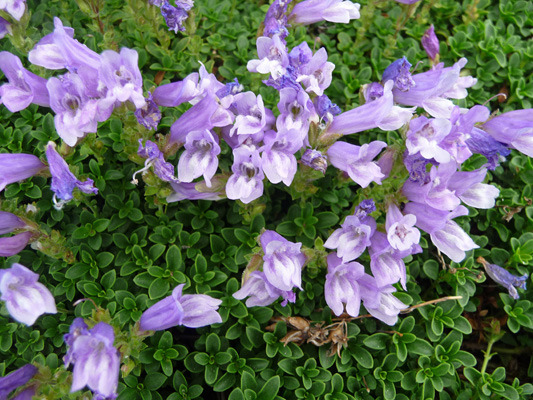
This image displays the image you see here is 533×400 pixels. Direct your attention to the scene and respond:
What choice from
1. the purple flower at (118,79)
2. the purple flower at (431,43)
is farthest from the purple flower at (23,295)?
the purple flower at (431,43)

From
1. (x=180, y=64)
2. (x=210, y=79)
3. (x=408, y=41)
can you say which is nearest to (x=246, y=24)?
(x=180, y=64)

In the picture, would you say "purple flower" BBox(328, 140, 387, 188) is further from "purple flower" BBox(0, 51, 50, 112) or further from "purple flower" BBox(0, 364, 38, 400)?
"purple flower" BBox(0, 364, 38, 400)

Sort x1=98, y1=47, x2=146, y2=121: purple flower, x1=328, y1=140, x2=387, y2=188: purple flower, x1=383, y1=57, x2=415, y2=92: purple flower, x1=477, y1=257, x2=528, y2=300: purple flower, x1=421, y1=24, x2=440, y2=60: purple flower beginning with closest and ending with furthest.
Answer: x1=98, y1=47, x2=146, y2=121: purple flower, x1=328, y1=140, x2=387, y2=188: purple flower, x1=383, y1=57, x2=415, y2=92: purple flower, x1=477, y1=257, x2=528, y2=300: purple flower, x1=421, y1=24, x2=440, y2=60: purple flower

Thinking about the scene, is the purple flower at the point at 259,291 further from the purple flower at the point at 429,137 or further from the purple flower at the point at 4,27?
the purple flower at the point at 4,27

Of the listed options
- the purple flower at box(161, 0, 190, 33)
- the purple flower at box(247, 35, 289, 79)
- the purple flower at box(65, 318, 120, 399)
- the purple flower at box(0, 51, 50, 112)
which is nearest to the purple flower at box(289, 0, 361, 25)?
the purple flower at box(247, 35, 289, 79)

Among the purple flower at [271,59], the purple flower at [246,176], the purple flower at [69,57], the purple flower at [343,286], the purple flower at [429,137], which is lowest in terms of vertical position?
the purple flower at [343,286]

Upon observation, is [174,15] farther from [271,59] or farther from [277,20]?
[271,59]
